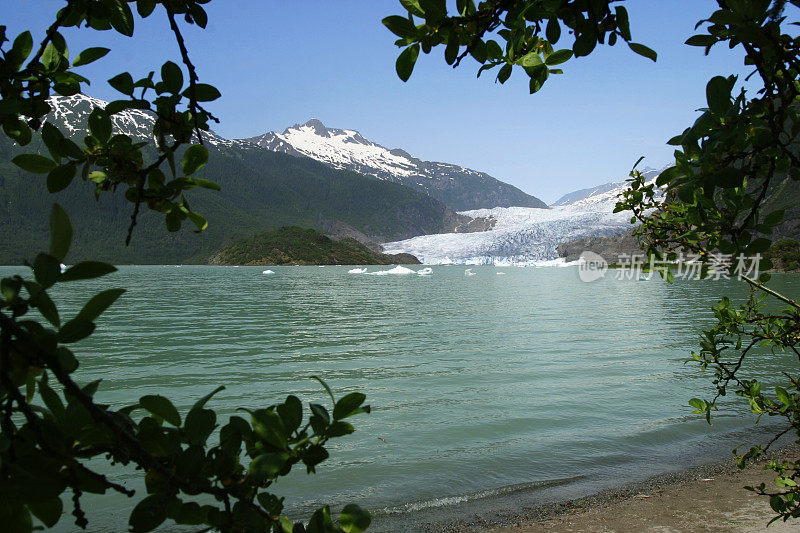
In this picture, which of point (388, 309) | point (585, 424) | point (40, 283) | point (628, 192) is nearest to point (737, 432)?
point (585, 424)

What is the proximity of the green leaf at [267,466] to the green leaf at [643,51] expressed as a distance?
1.06 meters

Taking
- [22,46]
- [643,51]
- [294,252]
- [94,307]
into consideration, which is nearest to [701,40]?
[643,51]

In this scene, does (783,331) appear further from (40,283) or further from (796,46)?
(40,283)

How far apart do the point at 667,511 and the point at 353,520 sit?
246 inches

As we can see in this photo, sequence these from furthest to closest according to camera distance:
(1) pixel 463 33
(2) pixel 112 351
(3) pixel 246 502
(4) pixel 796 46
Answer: (2) pixel 112 351 < (1) pixel 463 33 < (4) pixel 796 46 < (3) pixel 246 502

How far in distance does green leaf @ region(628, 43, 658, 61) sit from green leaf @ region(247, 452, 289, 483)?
1065 millimetres

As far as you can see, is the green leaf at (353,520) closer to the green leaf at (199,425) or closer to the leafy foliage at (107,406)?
the leafy foliage at (107,406)

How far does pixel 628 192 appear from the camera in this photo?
3285mm

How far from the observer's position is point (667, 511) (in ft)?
19.2

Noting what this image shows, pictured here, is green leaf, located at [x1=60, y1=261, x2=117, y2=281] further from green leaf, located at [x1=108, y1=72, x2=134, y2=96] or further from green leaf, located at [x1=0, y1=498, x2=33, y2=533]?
green leaf, located at [x1=108, y1=72, x2=134, y2=96]

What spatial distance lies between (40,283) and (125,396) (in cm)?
1258

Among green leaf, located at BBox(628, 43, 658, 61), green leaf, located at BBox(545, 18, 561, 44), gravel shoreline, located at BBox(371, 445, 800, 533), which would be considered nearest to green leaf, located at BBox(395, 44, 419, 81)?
green leaf, located at BBox(545, 18, 561, 44)

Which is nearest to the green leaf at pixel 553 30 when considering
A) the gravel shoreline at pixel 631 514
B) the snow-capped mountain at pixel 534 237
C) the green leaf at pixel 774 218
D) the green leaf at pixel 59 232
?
the green leaf at pixel 774 218

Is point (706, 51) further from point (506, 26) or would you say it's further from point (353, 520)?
point (353, 520)
